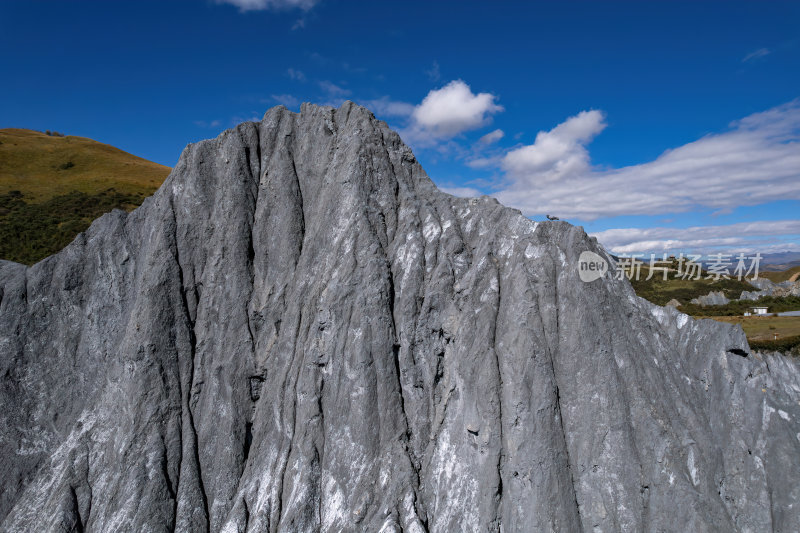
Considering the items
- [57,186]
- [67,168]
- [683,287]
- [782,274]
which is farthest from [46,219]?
[782,274]

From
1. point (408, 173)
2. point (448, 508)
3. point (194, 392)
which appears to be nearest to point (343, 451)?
point (448, 508)

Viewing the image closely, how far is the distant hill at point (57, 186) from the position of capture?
52.1m

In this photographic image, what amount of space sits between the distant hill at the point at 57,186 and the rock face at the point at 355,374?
3506cm

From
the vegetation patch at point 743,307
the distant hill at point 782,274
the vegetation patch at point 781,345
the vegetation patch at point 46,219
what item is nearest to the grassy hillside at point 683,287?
the vegetation patch at point 743,307

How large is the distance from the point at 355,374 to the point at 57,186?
81.0 m

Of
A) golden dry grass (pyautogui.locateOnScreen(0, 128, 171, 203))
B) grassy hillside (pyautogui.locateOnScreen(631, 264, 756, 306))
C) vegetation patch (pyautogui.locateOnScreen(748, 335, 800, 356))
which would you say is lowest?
vegetation patch (pyautogui.locateOnScreen(748, 335, 800, 356))

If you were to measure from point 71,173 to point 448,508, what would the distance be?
93.2 m

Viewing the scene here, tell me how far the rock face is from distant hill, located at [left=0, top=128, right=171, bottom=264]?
3506 cm

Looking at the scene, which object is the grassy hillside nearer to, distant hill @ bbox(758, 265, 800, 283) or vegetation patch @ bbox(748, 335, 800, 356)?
distant hill @ bbox(758, 265, 800, 283)

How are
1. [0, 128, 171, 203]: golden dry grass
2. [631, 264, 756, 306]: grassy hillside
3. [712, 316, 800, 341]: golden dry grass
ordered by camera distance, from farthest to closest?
[631, 264, 756, 306]: grassy hillside → [0, 128, 171, 203]: golden dry grass → [712, 316, 800, 341]: golden dry grass

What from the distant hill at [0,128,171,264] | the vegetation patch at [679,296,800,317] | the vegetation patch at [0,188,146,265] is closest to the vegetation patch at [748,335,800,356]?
the vegetation patch at [679,296,800,317]

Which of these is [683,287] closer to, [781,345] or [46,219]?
[781,345]

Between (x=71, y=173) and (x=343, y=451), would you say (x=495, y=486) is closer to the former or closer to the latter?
(x=343, y=451)

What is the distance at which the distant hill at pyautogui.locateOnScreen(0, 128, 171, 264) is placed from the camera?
2052 inches
